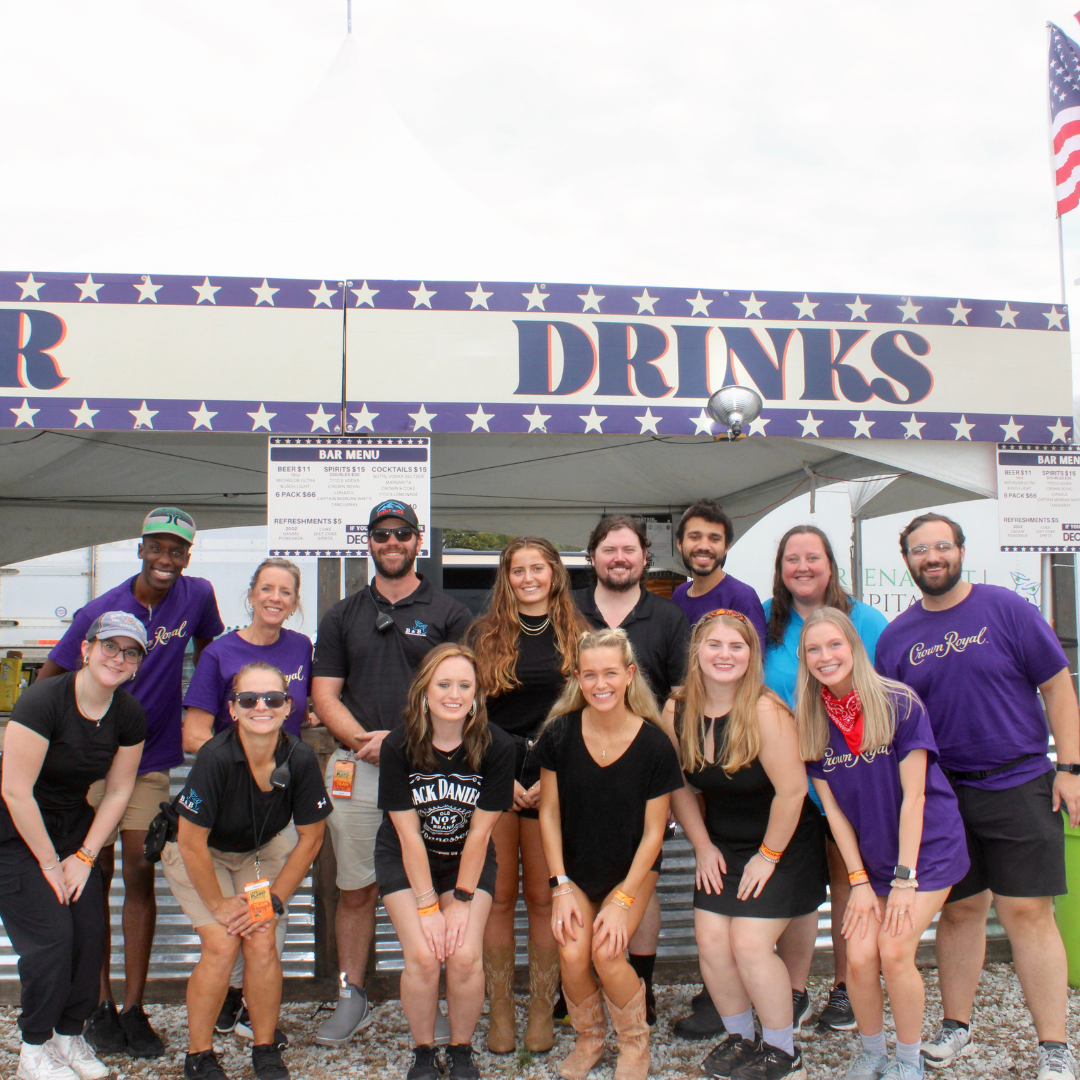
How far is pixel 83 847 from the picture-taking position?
2.59 m

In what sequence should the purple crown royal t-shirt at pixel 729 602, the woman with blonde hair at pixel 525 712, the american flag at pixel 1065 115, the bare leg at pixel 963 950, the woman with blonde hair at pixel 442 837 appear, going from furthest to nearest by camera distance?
the american flag at pixel 1065 115 < the purple crown royal t-shirt at pixel 729 602 < the woman with blonde hair at pixel 525 712 < the bare leg at pixel 963 950 < the woman with blonde hair at pixel 442 837

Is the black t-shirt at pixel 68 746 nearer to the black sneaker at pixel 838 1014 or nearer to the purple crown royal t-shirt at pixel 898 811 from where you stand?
the purple crown royal t-shirt at pixel 898 811

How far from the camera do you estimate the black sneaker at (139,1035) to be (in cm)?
266

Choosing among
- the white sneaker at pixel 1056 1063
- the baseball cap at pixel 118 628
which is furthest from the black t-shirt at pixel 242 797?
the white sneaker at pixel 1056 1063

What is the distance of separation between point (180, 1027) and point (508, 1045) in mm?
1125

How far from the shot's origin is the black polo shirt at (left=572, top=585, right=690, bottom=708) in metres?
2.94

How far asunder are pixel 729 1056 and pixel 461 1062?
78cm

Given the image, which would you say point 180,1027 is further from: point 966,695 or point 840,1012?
point 966,695

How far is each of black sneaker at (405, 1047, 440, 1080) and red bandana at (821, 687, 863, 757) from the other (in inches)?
59.5

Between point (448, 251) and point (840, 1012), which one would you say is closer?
point (840, 1012)

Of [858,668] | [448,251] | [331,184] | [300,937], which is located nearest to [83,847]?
[300,937]

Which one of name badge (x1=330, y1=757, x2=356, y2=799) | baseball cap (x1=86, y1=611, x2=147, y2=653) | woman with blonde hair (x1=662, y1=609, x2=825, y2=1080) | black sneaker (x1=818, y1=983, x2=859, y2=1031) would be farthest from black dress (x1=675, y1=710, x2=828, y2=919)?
baseball cap (x1=86, y1=611, x2=147, y2=653)

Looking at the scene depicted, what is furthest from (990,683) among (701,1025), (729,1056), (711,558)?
(701,1025)

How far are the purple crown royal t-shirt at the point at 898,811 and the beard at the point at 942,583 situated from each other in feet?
1.27
